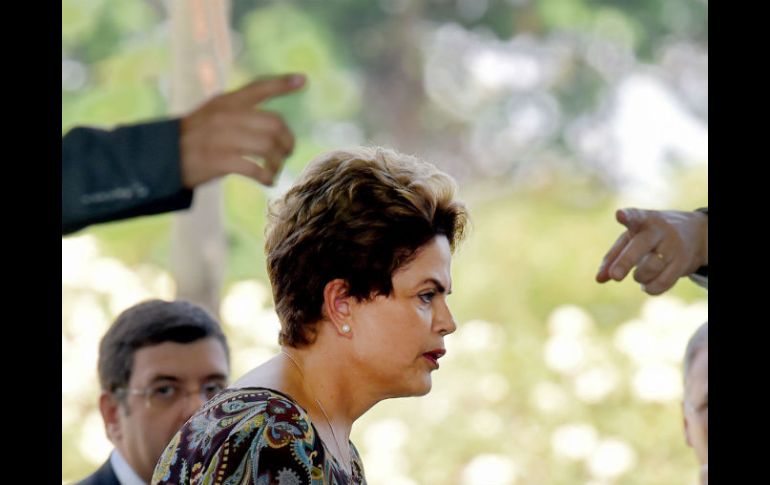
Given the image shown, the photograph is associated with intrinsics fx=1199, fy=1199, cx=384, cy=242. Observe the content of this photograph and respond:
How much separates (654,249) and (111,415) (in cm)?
121

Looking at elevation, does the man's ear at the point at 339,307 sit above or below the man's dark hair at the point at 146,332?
above

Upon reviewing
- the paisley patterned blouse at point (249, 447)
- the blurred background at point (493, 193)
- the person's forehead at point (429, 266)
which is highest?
the person's forehead at point (429, 266)

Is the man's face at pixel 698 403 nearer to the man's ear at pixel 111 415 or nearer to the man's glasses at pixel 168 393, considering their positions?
the man's glasses at pixel 168 393

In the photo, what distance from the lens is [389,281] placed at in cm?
159

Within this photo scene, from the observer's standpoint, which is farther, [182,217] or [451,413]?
[451,413]

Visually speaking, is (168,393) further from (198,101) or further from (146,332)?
(198,101)

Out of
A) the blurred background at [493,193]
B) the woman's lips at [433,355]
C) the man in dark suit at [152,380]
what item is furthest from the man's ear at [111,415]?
the blurred background at [493,193]

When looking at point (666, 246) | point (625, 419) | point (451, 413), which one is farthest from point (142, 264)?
point (666, 246)

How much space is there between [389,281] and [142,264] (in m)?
6.16

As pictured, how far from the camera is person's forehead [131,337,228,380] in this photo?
252 centimetres

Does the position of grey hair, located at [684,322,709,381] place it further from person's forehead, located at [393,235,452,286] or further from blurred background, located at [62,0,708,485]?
blurred background, located at [62,0,708,485]

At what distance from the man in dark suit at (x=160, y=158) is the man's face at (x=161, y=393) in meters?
0.31

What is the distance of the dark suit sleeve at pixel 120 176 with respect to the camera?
2.43 metres
